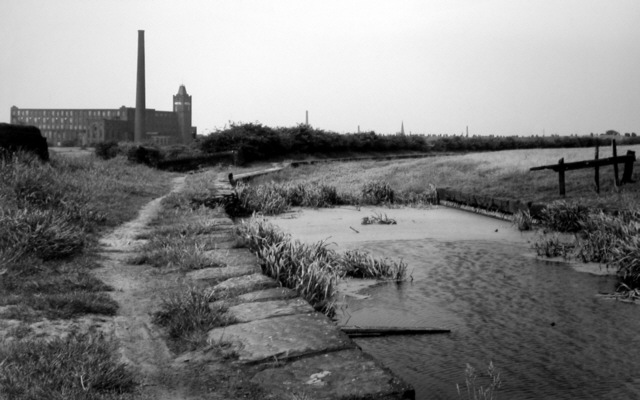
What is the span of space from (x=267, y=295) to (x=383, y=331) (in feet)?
3.81

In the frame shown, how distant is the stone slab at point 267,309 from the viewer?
3.62 m

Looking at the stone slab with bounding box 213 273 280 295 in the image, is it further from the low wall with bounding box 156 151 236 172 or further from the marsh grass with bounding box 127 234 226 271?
the low wall with bounding box 156 151 236 172

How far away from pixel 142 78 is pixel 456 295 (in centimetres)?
5017

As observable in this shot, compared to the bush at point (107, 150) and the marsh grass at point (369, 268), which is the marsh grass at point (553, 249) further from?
the bush at point (107, 150)

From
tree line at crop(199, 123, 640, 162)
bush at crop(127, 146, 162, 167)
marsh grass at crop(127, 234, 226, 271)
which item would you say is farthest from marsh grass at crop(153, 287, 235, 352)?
tree line at crop(199, 123, 640, 162)

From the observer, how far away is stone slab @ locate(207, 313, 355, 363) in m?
3.04

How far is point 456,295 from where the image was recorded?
6.05 meters

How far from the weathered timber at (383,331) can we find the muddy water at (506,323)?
6 cm

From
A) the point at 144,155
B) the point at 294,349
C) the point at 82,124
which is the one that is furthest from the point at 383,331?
the point at 82,124

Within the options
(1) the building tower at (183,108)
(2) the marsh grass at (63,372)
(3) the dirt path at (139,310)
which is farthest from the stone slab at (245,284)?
(1) the building tower at (183,108)

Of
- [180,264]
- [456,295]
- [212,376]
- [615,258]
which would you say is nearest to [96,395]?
[212,376]

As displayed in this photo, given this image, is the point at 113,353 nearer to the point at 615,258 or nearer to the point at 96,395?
the point at 96,395

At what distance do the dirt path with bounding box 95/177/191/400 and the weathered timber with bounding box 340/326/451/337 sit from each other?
1321 mm

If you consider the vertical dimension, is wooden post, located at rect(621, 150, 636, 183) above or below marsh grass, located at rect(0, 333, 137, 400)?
above
